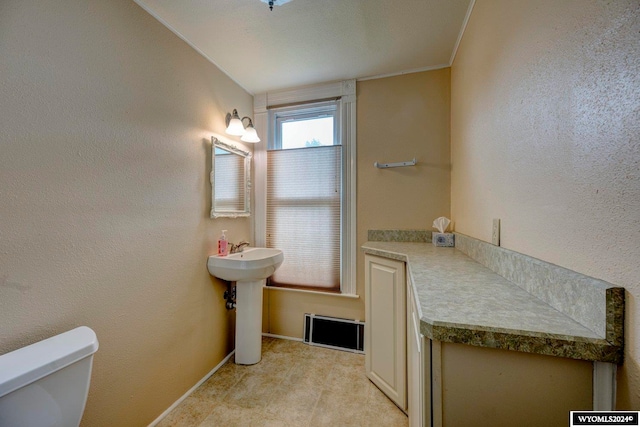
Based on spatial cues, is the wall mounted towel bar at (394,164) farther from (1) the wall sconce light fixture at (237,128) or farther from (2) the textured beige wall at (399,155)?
(1) the wall sconce light fixture at (237,128)

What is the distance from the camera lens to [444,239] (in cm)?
174

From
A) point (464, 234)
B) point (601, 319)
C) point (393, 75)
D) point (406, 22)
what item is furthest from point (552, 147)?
point (393, 75)

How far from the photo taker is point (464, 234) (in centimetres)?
158

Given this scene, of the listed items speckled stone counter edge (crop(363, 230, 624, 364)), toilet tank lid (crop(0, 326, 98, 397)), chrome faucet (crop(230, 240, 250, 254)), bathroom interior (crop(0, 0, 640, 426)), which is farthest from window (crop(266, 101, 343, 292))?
speckled stone counter edge (crop(363, 230, 624, 364))

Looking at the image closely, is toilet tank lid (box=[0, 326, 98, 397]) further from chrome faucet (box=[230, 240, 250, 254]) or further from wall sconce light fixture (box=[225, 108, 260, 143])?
wall sconce light fixture (box=[225, 108, 260, 143])

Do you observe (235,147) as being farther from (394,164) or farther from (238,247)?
(394,164)

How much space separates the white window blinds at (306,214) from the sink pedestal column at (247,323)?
424 millimetres

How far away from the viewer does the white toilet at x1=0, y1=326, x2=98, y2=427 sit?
2.37ft

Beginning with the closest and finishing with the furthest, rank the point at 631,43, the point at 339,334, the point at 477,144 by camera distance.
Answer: the point at 631,43 < the point at 477,144 < the point at 339,334

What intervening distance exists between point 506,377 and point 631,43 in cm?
76

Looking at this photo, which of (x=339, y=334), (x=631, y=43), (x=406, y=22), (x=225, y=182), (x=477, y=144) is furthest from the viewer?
(x=339, y=334)

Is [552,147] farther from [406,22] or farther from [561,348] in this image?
[406,22]

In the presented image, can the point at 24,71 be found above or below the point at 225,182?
above

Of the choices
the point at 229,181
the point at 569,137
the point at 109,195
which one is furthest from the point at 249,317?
the point at 569,137
